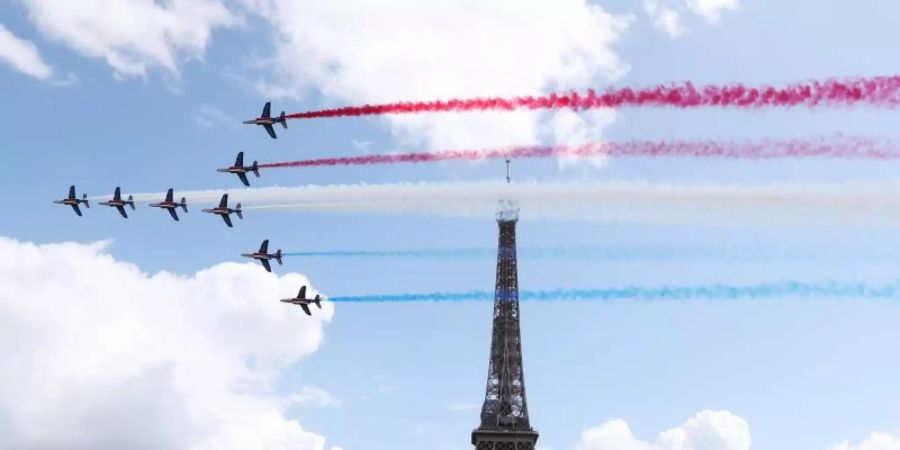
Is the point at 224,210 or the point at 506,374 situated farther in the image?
the point at 506,374

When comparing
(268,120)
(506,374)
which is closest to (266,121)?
(268,120)

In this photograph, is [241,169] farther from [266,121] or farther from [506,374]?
[506,374]

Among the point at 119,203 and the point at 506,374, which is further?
the point at 506,374

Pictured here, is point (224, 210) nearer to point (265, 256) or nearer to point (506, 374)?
point (265, 256)

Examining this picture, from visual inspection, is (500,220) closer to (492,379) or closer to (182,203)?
(492,379)

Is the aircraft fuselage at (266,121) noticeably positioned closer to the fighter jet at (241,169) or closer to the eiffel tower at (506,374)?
the fighter jet at (241,169)

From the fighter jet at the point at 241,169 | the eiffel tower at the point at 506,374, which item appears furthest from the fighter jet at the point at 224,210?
the eiffel tower at the point at 506,374

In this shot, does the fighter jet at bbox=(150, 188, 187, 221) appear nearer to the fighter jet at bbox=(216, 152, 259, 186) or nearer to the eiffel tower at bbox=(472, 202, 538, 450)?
the fighter jet at bbox=(216, 152, 259, 186)

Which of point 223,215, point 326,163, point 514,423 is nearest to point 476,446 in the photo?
point 514,423
